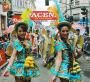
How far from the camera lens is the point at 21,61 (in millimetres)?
7754

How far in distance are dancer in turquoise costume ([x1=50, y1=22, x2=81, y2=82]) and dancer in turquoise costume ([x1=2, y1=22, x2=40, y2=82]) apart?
0.52 metres

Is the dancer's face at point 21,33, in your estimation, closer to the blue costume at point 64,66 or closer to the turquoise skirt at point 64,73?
the blue costume at point 64,66

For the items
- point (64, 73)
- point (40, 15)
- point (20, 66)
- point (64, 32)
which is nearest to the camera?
point (64, 73)

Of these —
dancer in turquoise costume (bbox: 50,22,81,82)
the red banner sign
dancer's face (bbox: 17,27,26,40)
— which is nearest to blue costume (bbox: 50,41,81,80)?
dancer in turquoise costume (bbox: 50,22,81,82)

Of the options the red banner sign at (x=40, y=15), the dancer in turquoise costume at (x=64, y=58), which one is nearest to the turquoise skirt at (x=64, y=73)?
the dancer in turquoise costume at (x=64, y=58)

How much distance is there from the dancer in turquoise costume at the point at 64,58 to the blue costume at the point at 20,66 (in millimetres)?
504

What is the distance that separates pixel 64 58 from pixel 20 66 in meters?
0.86

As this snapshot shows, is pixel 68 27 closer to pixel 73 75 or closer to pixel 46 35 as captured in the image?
pixel 73 75

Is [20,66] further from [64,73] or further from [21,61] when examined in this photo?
[64,73]

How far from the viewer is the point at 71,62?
292 inches

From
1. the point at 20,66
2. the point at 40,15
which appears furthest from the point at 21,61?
the point at 40,15

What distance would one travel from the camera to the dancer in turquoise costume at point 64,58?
7227 millimetres

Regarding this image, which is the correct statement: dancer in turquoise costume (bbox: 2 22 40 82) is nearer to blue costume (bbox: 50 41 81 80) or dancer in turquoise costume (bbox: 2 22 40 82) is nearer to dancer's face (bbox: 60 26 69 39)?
blue costume (bbox: 50 41 81 80)

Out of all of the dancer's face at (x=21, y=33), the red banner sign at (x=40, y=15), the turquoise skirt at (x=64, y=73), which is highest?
the dancer's face at (x=21, y=33)
